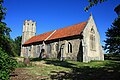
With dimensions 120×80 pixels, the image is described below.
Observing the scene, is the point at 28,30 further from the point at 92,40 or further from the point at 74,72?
the point at 74,72

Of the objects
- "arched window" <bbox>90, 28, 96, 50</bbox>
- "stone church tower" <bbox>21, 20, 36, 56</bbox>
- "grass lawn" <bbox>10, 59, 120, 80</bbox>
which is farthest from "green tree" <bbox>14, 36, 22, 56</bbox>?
"grass lawn" <bbox>10, 59, 120, 80</bbox>

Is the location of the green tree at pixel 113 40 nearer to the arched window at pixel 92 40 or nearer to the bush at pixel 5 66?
the arched window at pixel 92 40

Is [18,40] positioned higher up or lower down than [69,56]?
higher up

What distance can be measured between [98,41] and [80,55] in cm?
669

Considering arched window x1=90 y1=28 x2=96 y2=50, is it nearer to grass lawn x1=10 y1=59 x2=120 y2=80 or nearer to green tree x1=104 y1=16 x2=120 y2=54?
green tree x1=104 y1=16 x2=120 y2=54

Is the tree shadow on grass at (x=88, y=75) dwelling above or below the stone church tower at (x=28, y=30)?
below

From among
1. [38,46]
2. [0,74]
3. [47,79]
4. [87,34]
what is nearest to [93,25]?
[87,34]

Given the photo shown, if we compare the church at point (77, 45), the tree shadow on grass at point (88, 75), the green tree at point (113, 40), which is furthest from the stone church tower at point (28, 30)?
the tree shadow on grass at point (88, 75)

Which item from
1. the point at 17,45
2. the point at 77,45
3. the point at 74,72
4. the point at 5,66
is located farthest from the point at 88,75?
the point at 17,45

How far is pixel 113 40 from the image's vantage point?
4034 cm

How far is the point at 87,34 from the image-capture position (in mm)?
36781

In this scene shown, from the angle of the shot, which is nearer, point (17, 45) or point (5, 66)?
point (5, 66)

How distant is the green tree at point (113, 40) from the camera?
39.4 meters

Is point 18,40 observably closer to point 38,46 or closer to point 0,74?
point 38,46
